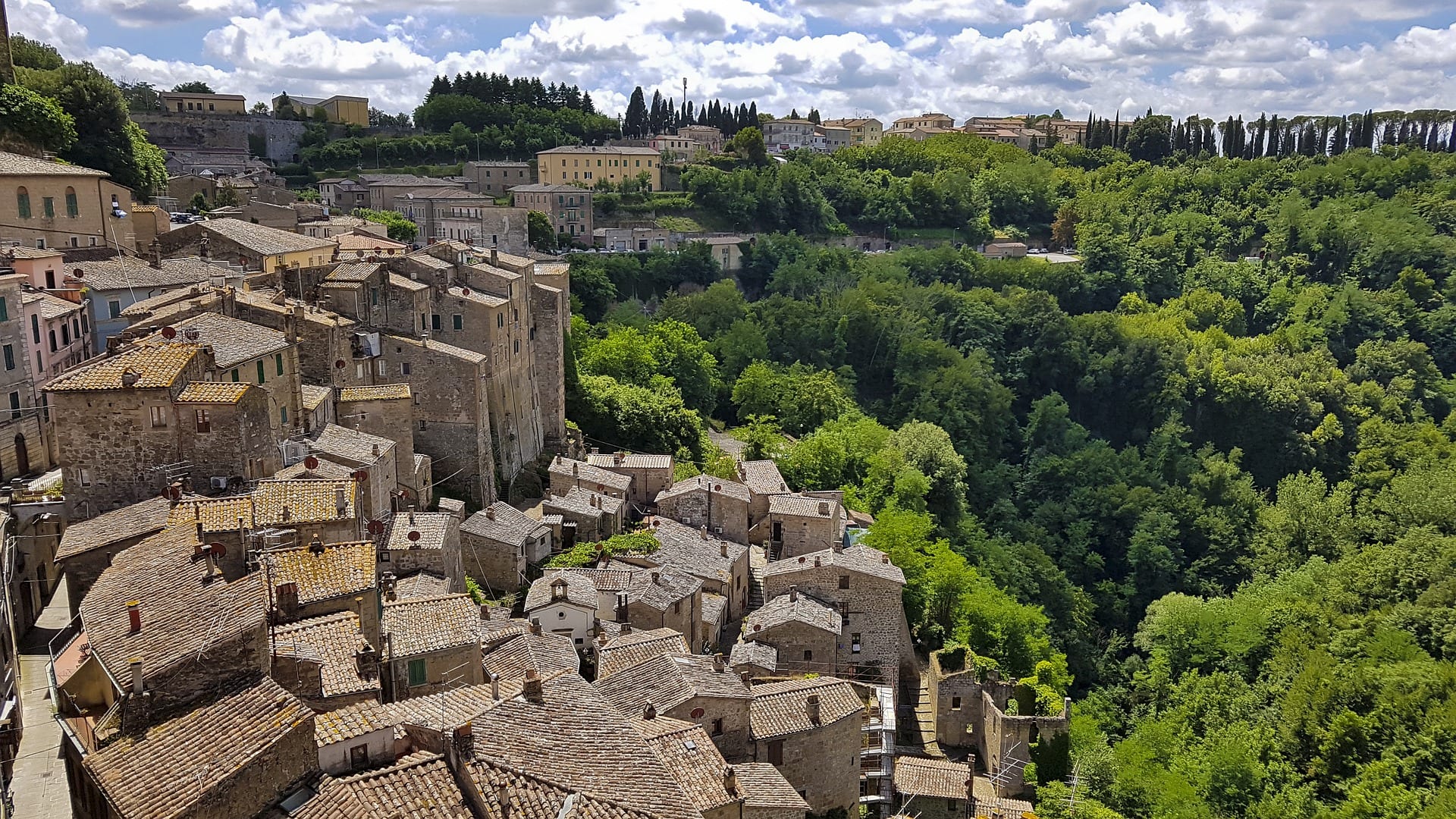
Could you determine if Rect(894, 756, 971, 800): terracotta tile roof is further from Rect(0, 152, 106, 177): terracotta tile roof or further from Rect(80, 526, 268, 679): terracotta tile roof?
Rect(0, 152, 106, 177): terracotta tile roof

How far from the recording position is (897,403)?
2635 inches

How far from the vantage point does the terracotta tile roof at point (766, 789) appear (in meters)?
18.5

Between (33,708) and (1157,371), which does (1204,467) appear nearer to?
(1157,371)

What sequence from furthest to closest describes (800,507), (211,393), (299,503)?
1. (800,507)
2. (211,393)
3. (299,503)

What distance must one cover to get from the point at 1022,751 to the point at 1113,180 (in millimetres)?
97373

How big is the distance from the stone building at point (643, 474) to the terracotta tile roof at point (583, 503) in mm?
3304

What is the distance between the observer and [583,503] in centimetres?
3478

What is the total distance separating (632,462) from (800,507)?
22.1 feet

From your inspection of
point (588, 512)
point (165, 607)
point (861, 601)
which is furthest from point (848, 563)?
point (165, 607)

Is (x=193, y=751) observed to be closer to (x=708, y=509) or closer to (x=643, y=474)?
(x=708, y=509)

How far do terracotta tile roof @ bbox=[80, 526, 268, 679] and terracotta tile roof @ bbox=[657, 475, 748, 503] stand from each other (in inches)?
866

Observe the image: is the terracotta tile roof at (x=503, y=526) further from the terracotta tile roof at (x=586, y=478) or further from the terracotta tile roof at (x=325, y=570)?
the terracotta tile roof at (x=325, y=570)

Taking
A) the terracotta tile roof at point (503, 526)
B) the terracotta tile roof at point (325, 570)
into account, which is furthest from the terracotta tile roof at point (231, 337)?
the terracotta tile roof at point (503, 526)

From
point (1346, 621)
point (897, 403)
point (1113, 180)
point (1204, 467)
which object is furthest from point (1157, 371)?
point (1113, 180)
